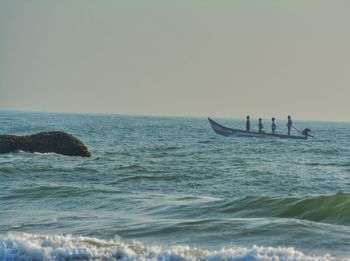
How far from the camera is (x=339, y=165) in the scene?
96.6ft

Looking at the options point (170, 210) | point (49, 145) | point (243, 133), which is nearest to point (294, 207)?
point (170, 210)

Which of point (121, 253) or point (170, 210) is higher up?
point (121, 253)

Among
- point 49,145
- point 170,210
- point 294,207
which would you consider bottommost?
point 170,210

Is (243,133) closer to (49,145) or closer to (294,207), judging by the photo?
(49,145)

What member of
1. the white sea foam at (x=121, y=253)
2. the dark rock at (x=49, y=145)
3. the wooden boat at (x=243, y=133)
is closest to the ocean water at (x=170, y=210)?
the white sea foam at (x=121, y=253)

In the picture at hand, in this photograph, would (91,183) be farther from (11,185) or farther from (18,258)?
(18,258)

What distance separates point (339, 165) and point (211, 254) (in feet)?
68.8

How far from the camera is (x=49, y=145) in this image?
31141 mm

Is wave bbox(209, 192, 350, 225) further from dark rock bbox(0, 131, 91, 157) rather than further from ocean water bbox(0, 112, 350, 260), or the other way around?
dark rock bbox(0, 131, 91, 157)

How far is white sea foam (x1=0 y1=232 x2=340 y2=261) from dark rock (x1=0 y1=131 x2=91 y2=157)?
20.8 m

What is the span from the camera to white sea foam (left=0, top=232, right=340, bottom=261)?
937cm

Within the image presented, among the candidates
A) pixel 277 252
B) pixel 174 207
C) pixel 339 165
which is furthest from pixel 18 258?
pixel 339 165

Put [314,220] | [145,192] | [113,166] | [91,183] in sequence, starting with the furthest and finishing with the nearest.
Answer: [113,166] → [91,183] → [145,192] → [314,220]

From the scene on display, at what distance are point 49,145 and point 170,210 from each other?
16896 mm
